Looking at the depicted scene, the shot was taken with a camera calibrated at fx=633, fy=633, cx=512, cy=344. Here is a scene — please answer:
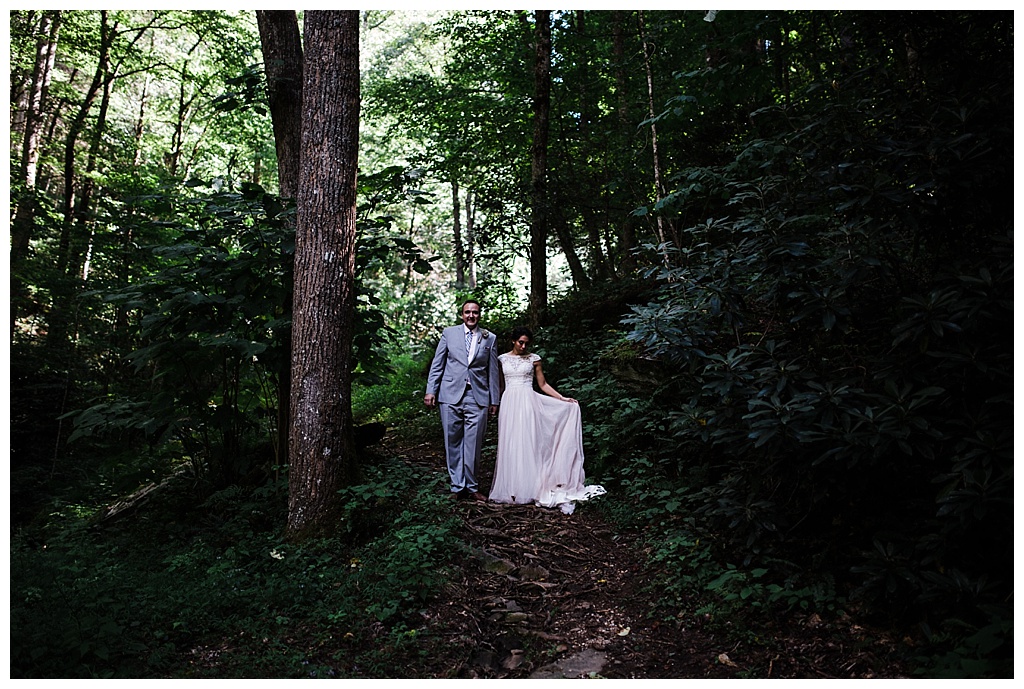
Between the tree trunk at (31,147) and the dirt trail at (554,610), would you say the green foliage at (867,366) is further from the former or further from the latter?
the tree trunk at (31,147)

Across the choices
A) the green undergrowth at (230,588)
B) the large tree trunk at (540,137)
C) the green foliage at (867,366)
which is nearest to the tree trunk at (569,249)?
the large tree trunk at (540,137)

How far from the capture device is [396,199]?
271 inches

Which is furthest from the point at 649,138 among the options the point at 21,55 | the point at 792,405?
the point at 21,55

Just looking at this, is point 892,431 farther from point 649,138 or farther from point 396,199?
point 649,138

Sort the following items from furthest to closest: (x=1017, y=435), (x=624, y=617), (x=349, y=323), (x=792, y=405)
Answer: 1. (x=349, y=323)
2. (x=624, y=617)
3. (x=792, y=405)
4. (x=1017, y=435)

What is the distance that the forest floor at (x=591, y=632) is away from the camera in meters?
3.91

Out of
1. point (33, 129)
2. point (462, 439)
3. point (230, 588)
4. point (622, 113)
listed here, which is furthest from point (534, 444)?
point (33, 129)

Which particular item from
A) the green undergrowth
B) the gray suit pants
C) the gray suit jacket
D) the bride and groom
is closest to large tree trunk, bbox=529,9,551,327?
the bride and groom

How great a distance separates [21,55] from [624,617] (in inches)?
583

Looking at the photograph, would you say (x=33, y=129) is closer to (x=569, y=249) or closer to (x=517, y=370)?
(x=569, y=249)

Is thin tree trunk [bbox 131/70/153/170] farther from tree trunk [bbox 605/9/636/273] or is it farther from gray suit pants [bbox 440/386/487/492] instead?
gray suit pants [bbox 440/386/487/492]

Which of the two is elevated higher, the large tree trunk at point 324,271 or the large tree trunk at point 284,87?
the large tree trunk at point 284,87

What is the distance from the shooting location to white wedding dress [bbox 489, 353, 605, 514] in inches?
270
